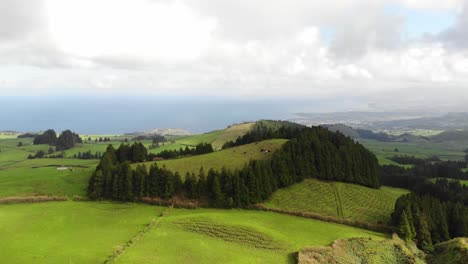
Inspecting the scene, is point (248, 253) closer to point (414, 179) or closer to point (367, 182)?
point (367, 182)

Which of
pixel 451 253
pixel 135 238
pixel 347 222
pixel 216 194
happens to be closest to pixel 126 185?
pixel 216 194

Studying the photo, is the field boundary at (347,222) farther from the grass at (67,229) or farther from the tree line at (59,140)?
the tree line at (59,140)

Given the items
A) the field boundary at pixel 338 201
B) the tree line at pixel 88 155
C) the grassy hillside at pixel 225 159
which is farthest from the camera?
the tree line at pixel 88 155

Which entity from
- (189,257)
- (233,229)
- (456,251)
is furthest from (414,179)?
(189,257)

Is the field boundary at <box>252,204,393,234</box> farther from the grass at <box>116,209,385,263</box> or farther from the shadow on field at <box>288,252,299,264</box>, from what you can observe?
the shadow on field at <box>288,252,299,264</box>

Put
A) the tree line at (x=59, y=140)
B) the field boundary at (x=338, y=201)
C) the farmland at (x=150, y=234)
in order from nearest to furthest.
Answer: the farmland at (x=150, y=234) → the field boundary at (x=338, y=201) → the tree line at (x=59, y=140)

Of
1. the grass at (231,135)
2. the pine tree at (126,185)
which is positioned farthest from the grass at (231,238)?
the grass at (231,135)

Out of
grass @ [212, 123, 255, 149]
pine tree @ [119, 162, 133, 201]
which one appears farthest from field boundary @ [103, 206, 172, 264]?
grass @ [212, 123, 255, 149]

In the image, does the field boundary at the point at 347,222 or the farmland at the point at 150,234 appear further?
the field boundary at the point at 347,222
